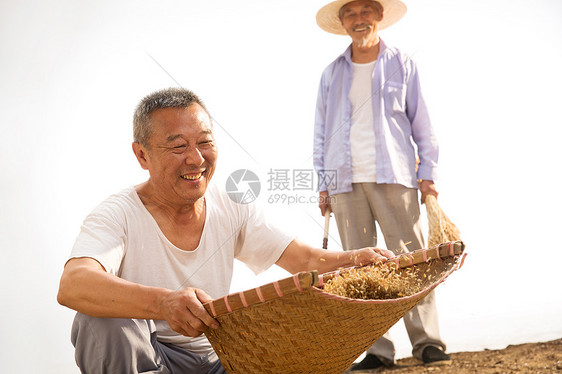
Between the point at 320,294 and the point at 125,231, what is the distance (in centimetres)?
66

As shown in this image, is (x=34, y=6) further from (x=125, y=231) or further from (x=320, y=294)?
(x=320, y=294)

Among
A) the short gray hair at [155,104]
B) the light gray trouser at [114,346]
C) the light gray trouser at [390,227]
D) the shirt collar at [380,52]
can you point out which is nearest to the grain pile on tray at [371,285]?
the light gray trouser at [114,346]

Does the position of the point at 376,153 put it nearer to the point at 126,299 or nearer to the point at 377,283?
the point at 377,283

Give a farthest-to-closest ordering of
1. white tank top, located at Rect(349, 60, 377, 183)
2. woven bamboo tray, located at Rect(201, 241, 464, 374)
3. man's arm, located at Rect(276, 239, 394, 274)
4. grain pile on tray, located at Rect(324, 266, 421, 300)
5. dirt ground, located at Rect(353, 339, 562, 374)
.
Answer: white tank top, located at Rect(349, 60, 377, 183)
dirt ground, located at Rect(353, 339, 562, 374)
man's arm, located at Rect(276, 239, 394, 274)
grain pile on tray, located at Rect(324, 266, 421, 300)
woven bamboo tray, located at Rect(201, 241, 464, 374)

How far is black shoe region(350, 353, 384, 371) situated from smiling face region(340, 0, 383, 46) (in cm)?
149

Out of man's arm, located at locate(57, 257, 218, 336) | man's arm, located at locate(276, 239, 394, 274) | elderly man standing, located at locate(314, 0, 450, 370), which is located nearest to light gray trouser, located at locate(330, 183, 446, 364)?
elderly man standing, located at locate(314, 0, 450, 370)

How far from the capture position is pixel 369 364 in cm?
266

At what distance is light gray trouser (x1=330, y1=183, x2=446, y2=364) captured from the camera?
8.68 feet

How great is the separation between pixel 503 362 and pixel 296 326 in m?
1.96

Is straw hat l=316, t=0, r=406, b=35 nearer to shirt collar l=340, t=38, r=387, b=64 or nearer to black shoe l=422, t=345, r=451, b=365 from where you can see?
shirt collar l=340, t=38, r=387, b=64

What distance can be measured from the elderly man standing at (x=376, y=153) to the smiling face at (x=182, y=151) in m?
1.29

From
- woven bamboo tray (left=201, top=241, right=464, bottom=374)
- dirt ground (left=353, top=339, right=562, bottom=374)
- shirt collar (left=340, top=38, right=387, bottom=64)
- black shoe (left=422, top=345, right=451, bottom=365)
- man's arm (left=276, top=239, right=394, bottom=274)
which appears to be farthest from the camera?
shirt collar (left=340, top=38, right=387, bottom=64)

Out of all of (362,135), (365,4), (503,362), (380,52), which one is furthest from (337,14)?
(503,362)

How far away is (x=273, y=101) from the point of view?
12.3 feet
